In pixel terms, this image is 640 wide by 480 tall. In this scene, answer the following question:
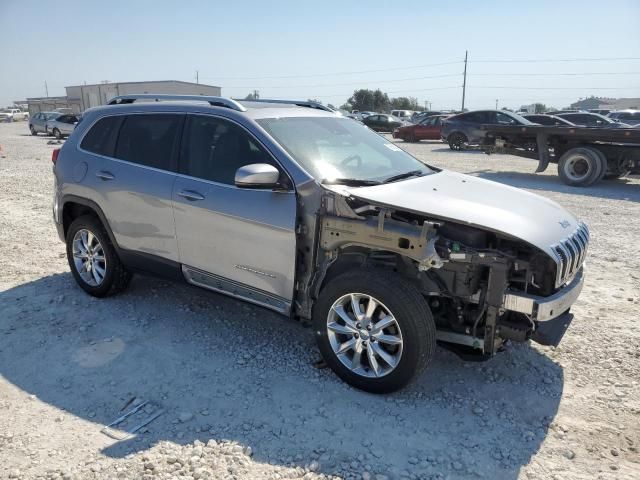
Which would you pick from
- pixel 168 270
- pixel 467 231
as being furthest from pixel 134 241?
pixel 467 231

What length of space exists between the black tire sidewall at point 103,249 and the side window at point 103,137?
2.22 feet

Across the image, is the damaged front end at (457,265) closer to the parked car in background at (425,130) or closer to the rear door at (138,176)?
the rear door at (138,176)

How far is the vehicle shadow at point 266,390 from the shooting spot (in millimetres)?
3055

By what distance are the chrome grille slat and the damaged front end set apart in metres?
0.04

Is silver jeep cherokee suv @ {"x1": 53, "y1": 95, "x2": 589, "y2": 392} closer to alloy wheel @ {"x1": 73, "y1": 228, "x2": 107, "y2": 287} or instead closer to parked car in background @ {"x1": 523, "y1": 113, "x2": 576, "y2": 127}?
alloy wheel @ {"x1": 73, "y1": 228, "x2": 107, "y2": 287}

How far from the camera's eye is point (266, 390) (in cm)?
364

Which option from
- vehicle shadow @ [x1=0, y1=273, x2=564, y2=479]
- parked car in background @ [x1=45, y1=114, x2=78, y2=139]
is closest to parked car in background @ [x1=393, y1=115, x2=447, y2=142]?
parked car in background @ [x1=45, y1=114, x2=78, y2=139]

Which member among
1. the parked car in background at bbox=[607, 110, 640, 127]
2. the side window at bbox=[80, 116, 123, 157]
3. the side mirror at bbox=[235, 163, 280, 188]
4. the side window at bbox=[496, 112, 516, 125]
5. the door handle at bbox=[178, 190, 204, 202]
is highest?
the parked car in background at bbox=[607, 110, 640, 127]

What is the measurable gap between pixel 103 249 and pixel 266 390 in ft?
7.81

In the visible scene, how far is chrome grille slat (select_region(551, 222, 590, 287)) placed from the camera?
3.27 m

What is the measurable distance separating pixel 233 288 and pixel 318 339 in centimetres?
86

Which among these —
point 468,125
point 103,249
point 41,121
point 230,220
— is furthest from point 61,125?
point 230,220

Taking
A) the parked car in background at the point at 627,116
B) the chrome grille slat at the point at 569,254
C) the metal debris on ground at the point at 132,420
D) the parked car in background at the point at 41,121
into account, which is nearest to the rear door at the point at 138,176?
the metal debris on ground at the point at 132,420

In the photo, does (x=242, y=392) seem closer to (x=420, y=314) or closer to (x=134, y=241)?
(x=420, y=314)
